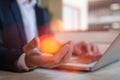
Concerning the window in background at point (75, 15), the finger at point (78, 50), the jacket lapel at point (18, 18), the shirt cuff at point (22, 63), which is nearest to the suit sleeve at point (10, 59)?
the shirt cuff at point (22, 63)

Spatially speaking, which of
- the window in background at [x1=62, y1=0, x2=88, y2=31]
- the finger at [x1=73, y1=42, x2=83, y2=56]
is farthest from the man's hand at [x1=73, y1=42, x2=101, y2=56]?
the window in background at [x1=62, y1=0, x2=88, y2=31]

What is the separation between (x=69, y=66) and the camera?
71cm

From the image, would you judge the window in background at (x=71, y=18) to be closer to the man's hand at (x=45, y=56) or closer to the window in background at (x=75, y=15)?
the window in background at (x=75, y=15)


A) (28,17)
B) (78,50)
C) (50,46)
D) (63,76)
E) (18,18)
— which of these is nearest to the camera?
(63,76)

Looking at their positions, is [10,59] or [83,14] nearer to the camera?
[10,59]

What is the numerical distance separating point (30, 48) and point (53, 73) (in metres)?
0.10

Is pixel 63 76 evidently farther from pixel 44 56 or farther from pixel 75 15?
pixel 75 15

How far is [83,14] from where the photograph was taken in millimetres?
2205

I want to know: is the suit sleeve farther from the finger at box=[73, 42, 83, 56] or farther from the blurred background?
the blurred background

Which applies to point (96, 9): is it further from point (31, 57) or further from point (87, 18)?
point (31, 57)

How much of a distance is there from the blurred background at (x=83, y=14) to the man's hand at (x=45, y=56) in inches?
55.3

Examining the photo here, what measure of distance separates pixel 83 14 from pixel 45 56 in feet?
5.25

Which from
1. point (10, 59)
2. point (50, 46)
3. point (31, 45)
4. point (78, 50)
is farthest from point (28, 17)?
point (31, 45)

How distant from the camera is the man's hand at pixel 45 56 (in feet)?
2.03
